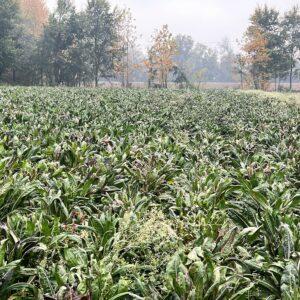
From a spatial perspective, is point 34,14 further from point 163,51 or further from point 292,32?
point 292,32

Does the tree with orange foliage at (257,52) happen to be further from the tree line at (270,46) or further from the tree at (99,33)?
the tree at (99,33)

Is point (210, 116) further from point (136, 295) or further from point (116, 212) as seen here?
point (136, 295)

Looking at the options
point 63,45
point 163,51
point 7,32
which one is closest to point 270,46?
point 163,51

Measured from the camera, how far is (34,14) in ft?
243

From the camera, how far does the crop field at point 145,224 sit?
330 cm

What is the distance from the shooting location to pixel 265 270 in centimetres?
350

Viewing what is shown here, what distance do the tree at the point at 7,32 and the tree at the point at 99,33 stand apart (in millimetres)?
11182

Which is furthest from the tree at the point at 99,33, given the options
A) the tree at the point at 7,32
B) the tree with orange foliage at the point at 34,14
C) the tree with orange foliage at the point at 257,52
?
the tree with orange foliage at the point at 257,52

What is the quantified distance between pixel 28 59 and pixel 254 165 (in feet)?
179

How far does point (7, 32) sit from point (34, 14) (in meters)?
23.9

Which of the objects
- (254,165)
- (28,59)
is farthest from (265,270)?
(28,59)

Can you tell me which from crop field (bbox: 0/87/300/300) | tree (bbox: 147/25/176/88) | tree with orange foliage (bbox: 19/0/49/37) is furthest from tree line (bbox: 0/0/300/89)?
crop field (bbox: 0/87/300/300)

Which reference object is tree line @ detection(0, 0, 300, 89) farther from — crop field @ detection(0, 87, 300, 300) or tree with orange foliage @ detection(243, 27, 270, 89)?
crop field @ detection(0, 87, 300, 300)

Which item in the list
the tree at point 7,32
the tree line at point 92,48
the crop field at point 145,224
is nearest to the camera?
the crop field at point 145,224
